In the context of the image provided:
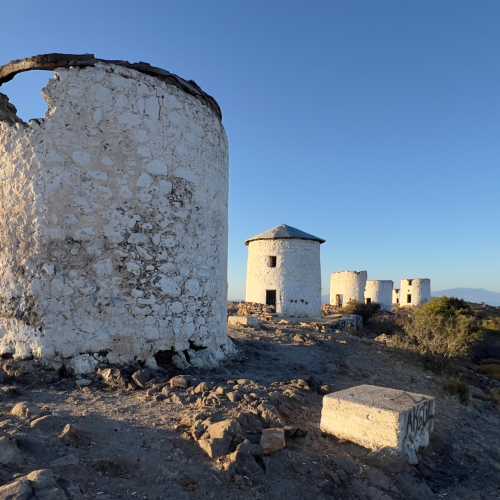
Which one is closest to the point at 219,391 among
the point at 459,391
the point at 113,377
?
the point at 113,377

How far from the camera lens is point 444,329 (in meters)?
13.4

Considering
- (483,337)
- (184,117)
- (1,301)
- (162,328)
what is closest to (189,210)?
(184,117)

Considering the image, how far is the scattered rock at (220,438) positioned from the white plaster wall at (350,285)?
24.5 m

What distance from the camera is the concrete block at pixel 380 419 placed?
10.9ft

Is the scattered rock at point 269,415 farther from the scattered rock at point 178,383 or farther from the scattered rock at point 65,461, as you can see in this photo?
the scattered rock at point 65,461

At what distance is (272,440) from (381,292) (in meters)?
29.9

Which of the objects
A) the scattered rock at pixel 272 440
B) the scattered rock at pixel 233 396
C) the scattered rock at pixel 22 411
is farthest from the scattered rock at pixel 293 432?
the scattered rock at pixel 22 411

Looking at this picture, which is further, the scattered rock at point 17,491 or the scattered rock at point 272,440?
the scattered rock at point 272,440

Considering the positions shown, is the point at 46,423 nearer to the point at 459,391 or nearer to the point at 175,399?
the point at 175,399

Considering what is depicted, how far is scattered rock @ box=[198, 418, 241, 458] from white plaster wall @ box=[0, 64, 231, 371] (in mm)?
1942

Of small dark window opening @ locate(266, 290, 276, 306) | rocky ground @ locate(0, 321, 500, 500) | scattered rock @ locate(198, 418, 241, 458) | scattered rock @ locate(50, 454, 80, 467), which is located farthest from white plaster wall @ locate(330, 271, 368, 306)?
scattered rock @ locate(50, 454, 80, 467)

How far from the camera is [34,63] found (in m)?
4.64

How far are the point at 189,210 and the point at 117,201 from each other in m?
0.96

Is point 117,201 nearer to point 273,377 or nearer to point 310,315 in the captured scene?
point 273,377
